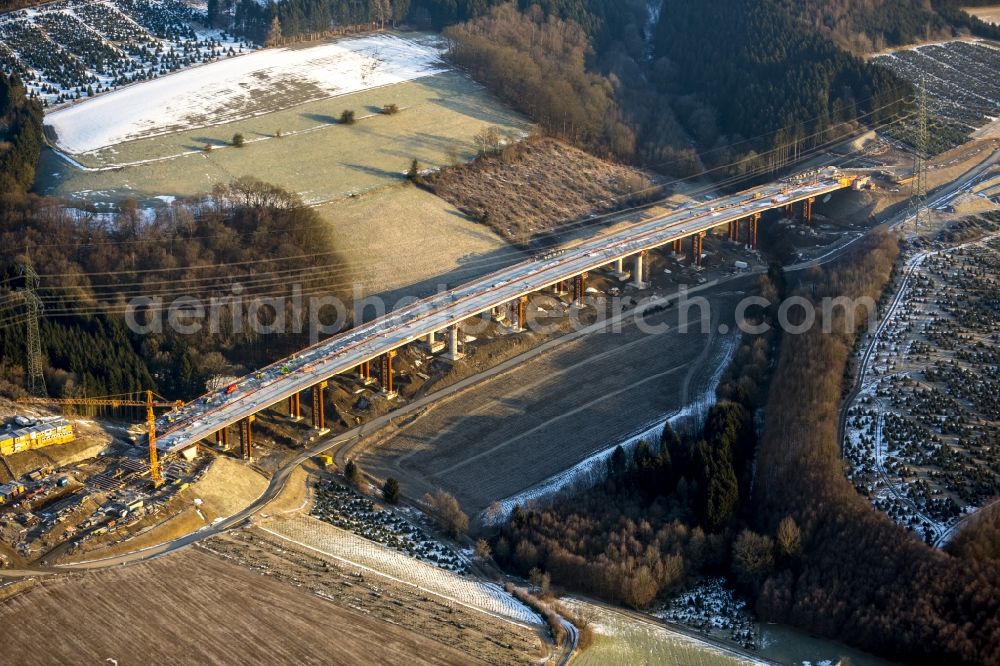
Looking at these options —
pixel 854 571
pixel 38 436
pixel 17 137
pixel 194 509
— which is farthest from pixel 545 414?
pixel 17 137

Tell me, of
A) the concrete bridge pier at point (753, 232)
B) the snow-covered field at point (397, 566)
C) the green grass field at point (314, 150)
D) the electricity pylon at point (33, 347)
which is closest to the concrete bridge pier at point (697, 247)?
the concrete bridge pier at point (753, 232)

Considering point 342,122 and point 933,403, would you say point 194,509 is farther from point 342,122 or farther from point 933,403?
point 342,122

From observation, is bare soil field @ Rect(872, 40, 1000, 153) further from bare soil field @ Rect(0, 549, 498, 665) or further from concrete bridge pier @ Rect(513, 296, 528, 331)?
bare soil field @ Rect(0, 549, 498, 665)

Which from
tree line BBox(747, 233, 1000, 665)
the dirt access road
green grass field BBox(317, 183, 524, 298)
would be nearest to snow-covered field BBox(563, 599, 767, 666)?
tree line BBox(747, 233, 1000, 665)

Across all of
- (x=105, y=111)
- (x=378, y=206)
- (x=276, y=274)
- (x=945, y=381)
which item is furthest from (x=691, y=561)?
(x=105, y=111)

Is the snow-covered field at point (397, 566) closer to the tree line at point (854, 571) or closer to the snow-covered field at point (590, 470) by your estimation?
the snow-covered field at point (590, 470)

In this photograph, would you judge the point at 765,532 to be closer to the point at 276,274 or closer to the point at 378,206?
the point at 276,274
